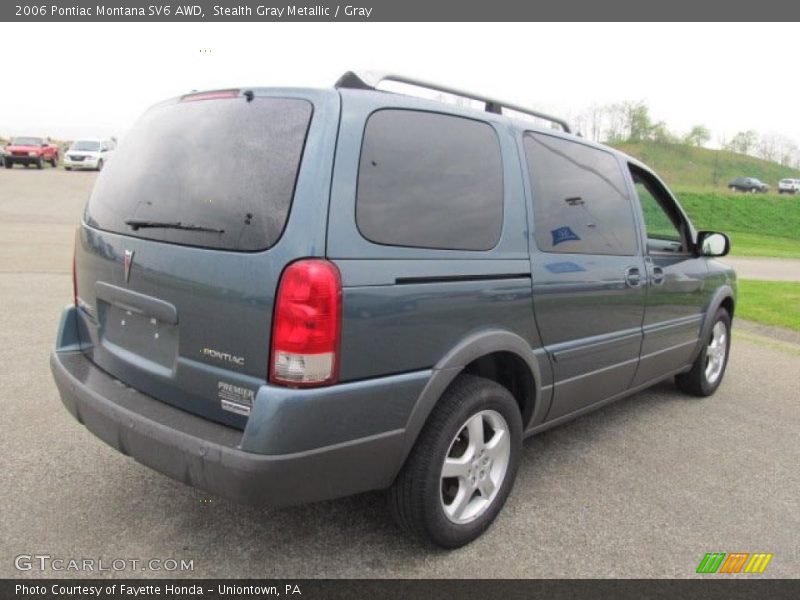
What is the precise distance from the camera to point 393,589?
94.9 inches

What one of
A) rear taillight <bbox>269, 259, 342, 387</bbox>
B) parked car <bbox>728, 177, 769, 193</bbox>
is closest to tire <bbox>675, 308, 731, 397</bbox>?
rear taillight <bbox>269, 259, 342, 387</bbox>

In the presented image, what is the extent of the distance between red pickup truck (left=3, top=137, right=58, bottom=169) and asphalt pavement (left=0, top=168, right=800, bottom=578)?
114 feet

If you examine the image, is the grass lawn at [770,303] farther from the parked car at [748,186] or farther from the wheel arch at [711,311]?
the parked car at [748,186]

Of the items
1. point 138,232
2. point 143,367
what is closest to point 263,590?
point 143,367

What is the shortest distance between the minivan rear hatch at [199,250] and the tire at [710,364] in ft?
12.9

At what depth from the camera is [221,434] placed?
2.24 m

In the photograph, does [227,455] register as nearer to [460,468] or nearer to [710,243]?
[460,468]

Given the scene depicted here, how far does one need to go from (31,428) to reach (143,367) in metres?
1.66

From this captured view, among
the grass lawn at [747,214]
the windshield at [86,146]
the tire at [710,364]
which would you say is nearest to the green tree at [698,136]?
the grass lawn at [747,214]

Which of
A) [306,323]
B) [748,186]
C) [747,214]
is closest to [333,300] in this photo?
[306,323]

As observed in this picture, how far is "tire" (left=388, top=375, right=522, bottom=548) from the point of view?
2512 mm

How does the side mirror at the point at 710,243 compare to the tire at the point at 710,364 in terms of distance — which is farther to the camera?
the tire at the point at 710,364

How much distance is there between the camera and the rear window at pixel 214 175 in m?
2.26

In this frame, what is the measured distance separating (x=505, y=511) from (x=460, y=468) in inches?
21.5
